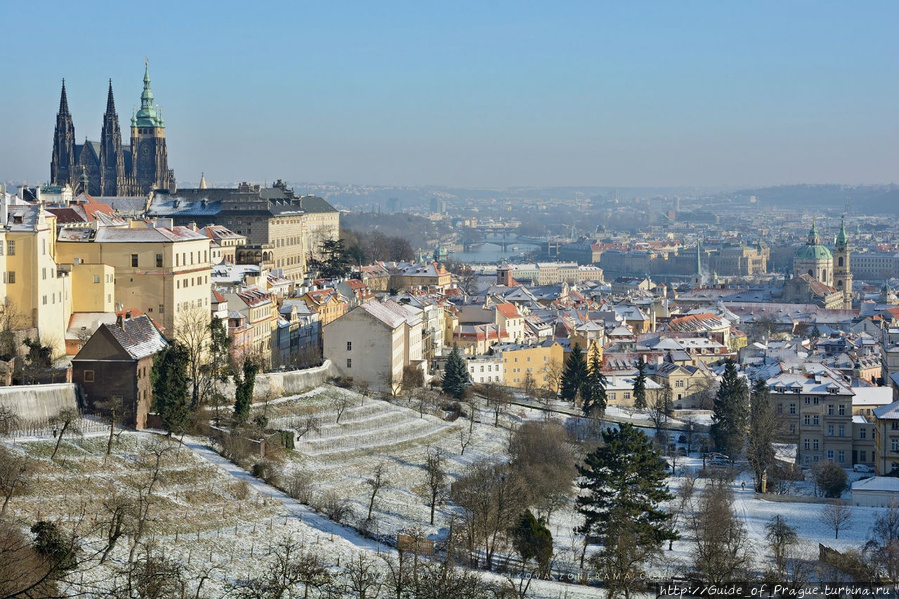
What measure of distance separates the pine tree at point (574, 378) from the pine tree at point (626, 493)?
20.6m

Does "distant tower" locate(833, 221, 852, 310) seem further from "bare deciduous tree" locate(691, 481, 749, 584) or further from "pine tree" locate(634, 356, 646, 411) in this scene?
"bare deciduous tree" locate(691, 481, 749, 584)

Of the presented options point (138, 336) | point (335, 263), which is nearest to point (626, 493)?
point (138, 336)

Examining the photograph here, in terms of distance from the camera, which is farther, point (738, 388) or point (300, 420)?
point (738, 388)

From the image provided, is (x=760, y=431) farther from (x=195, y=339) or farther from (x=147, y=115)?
(x=147, y=115)

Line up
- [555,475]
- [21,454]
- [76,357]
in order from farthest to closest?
[555,475]
[76,357]
[21,454]

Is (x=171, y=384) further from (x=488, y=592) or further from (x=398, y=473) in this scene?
(x=488, y=592)

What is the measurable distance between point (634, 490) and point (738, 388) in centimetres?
1832

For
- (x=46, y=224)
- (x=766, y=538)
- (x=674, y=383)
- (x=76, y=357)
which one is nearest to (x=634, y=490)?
(x=766, y=538)

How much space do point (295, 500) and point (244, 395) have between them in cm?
569

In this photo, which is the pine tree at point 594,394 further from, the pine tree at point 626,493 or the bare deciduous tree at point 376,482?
the bare deciduous tree at point 376,482

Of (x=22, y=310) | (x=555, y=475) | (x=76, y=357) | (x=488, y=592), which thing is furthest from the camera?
(x=555, y=475)

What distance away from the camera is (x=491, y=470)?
4334cm

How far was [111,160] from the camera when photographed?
123812mm

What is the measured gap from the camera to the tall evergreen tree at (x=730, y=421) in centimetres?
5466
